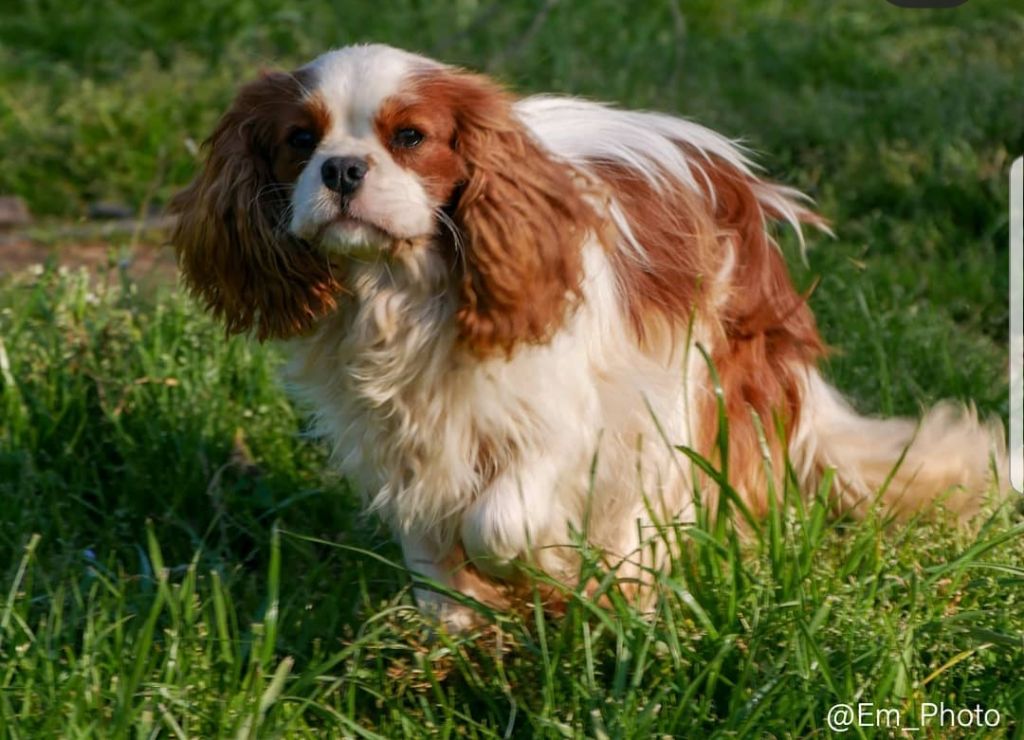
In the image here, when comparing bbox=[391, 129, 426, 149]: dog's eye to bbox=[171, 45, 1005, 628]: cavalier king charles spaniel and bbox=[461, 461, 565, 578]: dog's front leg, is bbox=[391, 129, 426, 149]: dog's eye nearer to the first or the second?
bbox=[171, 45, 1005, 628]: cavalier king charles spaniel

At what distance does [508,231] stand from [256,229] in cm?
56

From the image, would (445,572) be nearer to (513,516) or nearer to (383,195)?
(513,516)

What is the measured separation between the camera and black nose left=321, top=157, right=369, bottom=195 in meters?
3.50

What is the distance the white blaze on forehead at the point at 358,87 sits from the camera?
362cm

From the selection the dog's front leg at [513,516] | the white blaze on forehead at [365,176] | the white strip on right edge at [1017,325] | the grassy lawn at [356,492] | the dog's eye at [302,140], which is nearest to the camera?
the grassy lawn at [356,492]

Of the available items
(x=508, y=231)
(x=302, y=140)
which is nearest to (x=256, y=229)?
(x=302, y=140)

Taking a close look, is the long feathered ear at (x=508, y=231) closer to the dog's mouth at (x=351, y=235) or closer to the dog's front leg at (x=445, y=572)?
the dog's mouth at (x=351, y=235)

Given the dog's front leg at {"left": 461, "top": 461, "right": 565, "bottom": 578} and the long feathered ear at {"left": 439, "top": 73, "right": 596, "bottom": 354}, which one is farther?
the dog's front leg at {"left": 461, "top": 461, "right": 565, "bottom": 578}

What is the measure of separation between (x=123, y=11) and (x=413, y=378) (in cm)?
567

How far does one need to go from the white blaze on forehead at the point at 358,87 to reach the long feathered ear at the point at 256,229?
0.07 metres

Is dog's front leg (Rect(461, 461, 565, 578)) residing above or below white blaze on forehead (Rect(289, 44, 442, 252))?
below

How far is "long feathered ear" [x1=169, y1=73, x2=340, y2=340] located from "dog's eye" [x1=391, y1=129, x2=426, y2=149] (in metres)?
0.19

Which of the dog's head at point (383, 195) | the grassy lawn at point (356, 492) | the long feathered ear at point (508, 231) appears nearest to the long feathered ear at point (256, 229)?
the dog's head at point (383, 195)

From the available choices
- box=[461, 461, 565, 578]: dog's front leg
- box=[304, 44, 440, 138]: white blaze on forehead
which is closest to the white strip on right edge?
box=[461, 461, 565, 578]: dog's front leg
